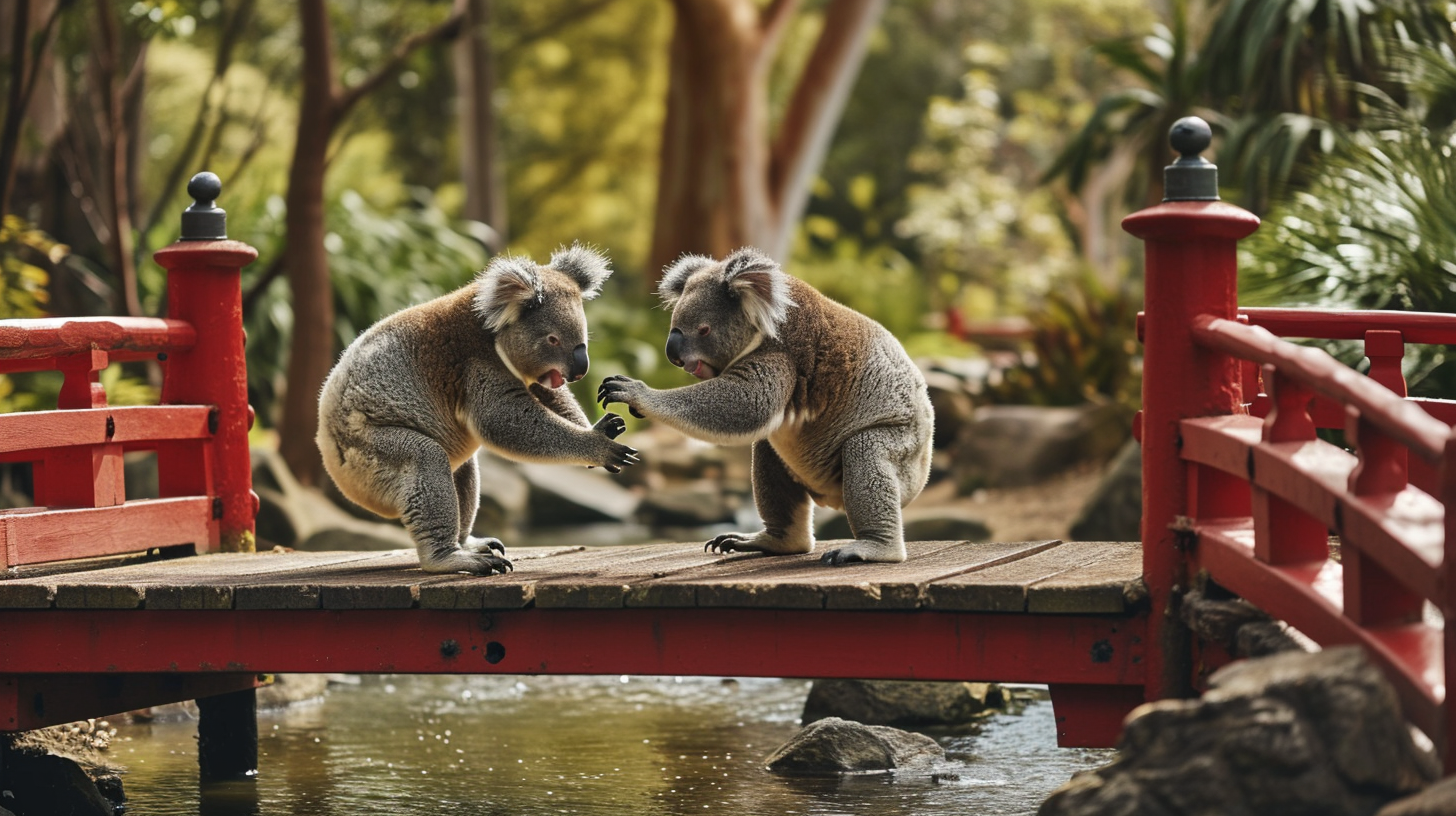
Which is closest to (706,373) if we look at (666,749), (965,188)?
(666,749)

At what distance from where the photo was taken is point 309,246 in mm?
12656

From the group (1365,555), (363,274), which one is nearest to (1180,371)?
(1365,555)

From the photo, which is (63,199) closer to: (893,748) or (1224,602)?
(893,748)

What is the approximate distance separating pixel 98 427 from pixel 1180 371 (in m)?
3.68

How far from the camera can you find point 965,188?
28.3 meters

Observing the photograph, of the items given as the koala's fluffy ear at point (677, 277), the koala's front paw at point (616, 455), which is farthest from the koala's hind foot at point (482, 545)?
the koala's fluffy ear at point (677, 277)

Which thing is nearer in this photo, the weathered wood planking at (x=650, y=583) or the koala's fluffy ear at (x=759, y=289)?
the weathered wood planking at (x=650, y=583)

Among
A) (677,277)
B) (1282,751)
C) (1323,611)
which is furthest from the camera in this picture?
(677,277)

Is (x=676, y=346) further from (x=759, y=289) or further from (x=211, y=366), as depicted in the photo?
(x=211, y=366)

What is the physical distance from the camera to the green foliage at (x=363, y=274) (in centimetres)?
1474

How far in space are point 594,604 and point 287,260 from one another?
27.6 ft

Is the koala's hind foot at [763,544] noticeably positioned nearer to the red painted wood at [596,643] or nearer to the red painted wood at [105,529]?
the red painted wood at [596,643]

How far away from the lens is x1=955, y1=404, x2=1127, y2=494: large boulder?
1321cm

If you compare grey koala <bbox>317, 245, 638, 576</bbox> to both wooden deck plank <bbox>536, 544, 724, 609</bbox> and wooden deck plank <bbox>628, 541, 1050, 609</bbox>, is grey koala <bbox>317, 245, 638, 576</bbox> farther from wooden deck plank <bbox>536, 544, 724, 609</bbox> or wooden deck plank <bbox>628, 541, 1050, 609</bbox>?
wooden deck plank <bbox>628, 541, 1050, 609</bbox>
